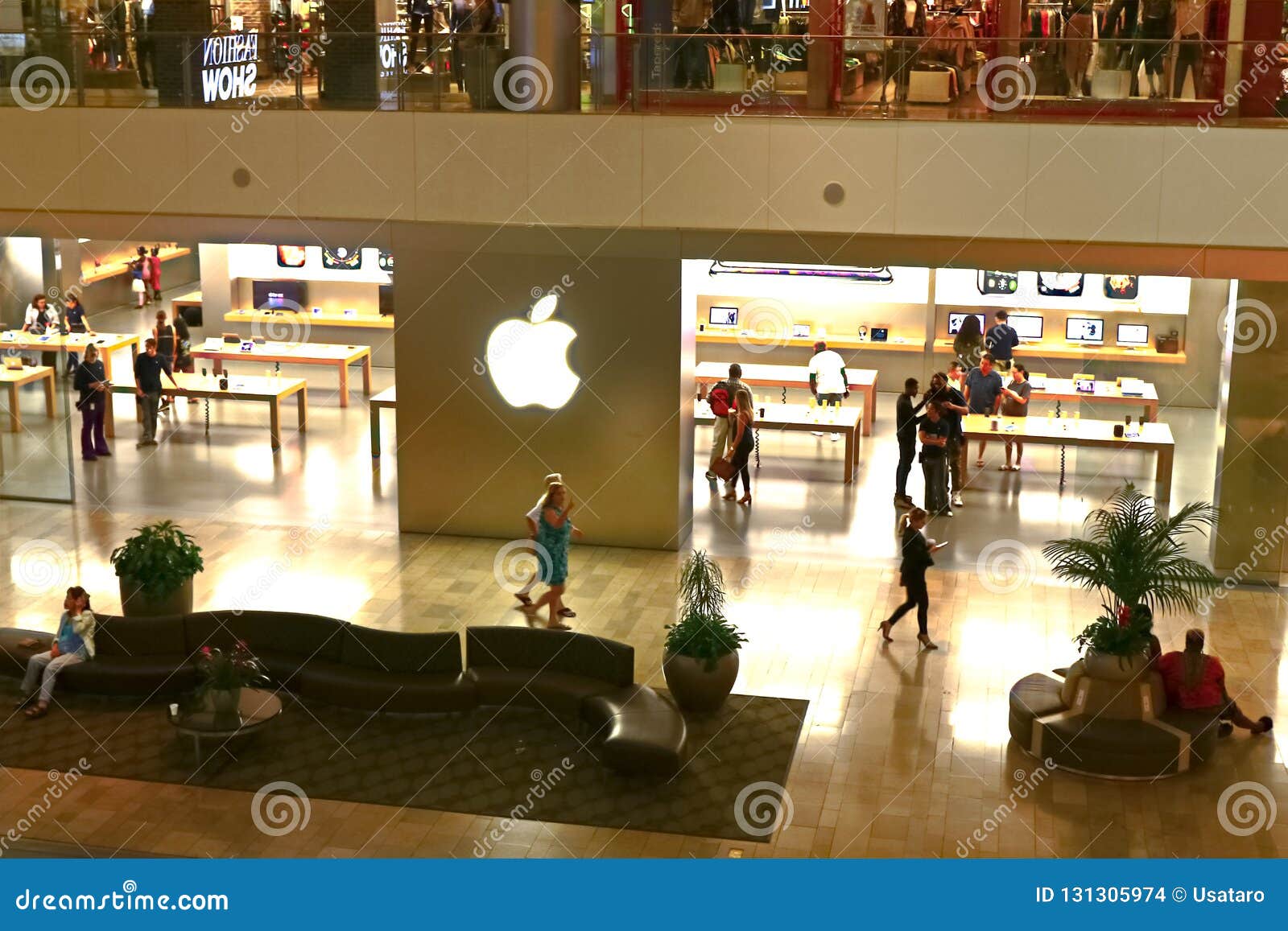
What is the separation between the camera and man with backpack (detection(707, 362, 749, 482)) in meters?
16.4

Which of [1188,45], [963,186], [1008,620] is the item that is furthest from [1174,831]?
[1188,45]

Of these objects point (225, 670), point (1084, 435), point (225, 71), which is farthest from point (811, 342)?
point (225, 670)

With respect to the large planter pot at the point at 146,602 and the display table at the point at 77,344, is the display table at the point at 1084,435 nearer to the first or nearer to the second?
the large planter pot at the point at 146,602

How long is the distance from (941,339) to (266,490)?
1026 centimetres

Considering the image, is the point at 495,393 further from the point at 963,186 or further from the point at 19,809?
the point at 19,809

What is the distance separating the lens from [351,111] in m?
12.2

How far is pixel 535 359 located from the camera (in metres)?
14.6

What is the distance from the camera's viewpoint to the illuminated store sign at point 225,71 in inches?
486
